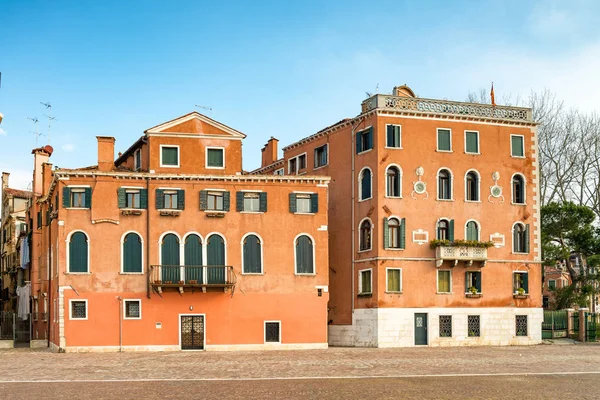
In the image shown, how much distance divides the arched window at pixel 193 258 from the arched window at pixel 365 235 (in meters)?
10.4

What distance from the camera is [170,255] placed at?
4675cm

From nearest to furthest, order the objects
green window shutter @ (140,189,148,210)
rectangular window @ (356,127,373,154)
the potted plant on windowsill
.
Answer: green window shutter @ (140,189,148,210) → the potted plant on windowsill → rectangular window @ (356,127,373,154)

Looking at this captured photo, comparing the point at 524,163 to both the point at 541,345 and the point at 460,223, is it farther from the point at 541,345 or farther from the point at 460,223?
the point at 541,345

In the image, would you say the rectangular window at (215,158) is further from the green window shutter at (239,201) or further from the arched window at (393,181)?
the arched window at (393,181)

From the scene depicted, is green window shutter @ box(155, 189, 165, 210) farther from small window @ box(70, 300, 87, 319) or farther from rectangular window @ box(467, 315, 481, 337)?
rectangular window @ box(467, 315, 481, 337)

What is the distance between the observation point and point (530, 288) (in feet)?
174

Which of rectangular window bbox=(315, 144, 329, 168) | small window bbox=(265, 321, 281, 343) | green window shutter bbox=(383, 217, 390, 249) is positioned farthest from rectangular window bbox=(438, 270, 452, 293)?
rectangular window bbox=(315, 144, 329, 168)

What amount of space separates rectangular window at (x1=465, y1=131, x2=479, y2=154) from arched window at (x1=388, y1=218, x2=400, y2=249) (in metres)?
6.80

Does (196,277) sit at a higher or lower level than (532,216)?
lower

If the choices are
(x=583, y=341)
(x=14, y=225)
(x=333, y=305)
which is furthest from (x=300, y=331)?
(x=14, y=225)

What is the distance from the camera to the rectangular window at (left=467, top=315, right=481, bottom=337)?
167ft

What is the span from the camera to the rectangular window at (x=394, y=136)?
50.7 m

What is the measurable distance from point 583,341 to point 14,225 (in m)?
48.2

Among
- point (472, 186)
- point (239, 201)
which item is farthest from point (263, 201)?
point (472, 186)
